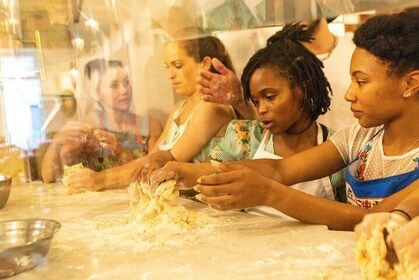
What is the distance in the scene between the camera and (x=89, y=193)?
1.39 metres

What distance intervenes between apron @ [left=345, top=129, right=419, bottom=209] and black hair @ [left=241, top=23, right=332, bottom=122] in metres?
0.21

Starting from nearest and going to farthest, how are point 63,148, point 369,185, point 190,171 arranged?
point 369,185 < point 190,171 < point 63,148

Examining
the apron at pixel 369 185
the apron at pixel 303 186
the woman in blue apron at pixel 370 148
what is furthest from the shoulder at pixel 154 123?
the apron at pixel 369 185

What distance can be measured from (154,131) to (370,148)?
0.67m

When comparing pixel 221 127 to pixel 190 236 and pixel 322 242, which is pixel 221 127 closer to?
pixel 190 236

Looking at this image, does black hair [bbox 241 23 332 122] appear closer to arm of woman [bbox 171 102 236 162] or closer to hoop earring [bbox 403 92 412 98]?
arm of woman [bbox 171 102 236 162]

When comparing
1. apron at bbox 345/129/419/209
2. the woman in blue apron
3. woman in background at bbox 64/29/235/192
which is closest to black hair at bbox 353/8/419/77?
the woman in blue apron

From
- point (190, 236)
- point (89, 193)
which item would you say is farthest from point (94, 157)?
point (190, 236)

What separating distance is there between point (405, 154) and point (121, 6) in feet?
3.30

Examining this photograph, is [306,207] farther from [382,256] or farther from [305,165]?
[382,256]

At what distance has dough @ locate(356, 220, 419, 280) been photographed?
22.0 inches

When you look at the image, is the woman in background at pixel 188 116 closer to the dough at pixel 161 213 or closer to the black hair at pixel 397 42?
the dough at pixel 161 213

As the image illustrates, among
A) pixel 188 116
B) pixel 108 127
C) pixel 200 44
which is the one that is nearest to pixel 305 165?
pixel 188 116

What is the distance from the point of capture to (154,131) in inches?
52.8
